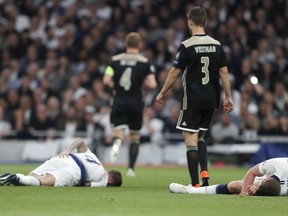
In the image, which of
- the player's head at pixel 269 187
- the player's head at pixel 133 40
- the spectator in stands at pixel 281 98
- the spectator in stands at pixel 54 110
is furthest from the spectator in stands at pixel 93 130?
the player's head at pixel 269 187

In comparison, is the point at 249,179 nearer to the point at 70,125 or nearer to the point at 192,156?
the point at 192,156

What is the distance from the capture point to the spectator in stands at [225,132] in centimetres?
2162

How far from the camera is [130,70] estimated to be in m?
16.1

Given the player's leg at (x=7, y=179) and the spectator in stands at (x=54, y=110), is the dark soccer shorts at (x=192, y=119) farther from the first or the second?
the spectator in stands at (x=54, y=110)

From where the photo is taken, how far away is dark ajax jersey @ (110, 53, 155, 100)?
53.0ft

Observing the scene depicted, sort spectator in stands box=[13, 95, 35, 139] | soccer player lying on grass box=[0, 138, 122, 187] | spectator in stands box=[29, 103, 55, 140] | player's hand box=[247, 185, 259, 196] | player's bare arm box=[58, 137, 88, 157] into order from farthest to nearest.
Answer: spectator in stands box=[13, 95, 35, 139]
spectator in stands box=[29, 103, 55, 140]
player's bare arm box=[58, 137, 88, 157]
soccer player lying on grass box=[0, 138, 122, 187]
player's hand box=[247, 185, 259, 196]

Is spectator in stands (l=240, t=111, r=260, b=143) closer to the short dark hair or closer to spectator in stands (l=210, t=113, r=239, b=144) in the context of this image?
spectator in stands (l=210, t=113, r=239, b=144)

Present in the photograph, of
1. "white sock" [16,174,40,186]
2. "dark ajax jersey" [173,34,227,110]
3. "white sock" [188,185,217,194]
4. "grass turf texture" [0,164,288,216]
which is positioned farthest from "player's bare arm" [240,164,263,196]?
"white sock" [16,174,40,186]

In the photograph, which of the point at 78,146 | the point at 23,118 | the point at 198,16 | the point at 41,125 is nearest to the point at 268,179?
the point at 198,16

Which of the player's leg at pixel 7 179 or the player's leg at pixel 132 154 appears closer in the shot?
the player's leg at pixel 7 179

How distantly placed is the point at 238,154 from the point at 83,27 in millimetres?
6298

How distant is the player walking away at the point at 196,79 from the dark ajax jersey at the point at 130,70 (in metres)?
4.47

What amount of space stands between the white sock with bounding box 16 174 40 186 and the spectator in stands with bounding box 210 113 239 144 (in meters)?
10.6

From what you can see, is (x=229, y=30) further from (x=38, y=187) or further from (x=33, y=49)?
(x=38, y=187)
